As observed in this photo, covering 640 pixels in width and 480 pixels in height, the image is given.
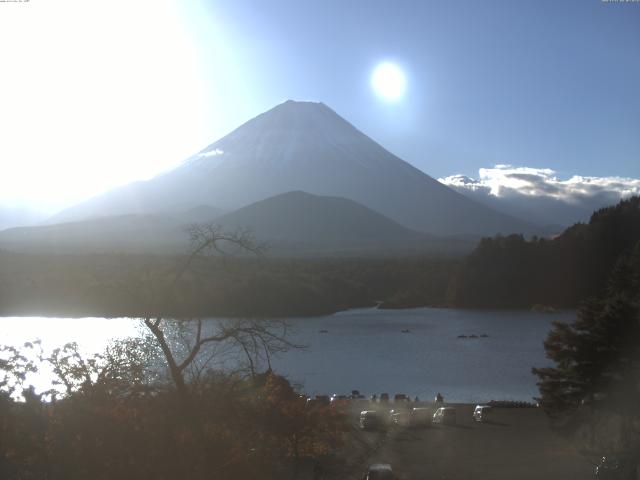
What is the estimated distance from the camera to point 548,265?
53.1 metres

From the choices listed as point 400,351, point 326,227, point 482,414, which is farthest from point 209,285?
point 326,227

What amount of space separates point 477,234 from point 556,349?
104 m

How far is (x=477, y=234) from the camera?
114 m

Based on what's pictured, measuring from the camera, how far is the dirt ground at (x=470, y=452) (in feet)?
33.0

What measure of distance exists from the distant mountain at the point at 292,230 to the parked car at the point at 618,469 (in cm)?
6071

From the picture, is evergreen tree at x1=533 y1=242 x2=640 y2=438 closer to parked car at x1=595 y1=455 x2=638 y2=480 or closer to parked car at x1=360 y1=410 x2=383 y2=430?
parked car at x1=595 y1=455 x2=638 y2=480

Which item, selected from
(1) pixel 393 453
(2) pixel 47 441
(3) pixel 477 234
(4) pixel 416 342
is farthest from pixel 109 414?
(3) pixel 477 234

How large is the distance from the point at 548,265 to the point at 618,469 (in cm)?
4698

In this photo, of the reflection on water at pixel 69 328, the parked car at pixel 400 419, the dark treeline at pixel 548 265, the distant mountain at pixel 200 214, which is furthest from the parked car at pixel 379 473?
the distant mountain at pixel 200 214

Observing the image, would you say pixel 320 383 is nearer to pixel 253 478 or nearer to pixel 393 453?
pixel 393 453

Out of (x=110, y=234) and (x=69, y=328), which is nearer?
(x=69, y=328)

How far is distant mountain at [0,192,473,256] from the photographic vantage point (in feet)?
243

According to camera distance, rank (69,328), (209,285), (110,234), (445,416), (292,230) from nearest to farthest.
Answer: (445,416) → (209,285) → (69,328) → (110,234) → (292,230)

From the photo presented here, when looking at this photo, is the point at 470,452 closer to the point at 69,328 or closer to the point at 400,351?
the point at 69,328
